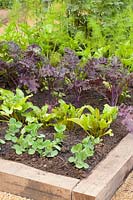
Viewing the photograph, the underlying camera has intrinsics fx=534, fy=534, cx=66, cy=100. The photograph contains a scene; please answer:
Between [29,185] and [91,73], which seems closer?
[29,185]

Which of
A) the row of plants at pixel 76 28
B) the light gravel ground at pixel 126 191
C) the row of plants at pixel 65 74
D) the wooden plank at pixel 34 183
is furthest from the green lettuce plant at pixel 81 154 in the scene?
the row of plants at pixel 76 28

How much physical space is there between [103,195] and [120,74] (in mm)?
1124

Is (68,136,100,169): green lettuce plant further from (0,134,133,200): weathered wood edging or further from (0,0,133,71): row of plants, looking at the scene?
(0,0,133,71): row of plants

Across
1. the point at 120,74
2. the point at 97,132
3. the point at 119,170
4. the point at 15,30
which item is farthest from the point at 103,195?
the point at 15,30

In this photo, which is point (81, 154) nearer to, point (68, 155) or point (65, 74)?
point (68, 155)

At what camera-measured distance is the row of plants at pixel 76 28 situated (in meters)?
4.71

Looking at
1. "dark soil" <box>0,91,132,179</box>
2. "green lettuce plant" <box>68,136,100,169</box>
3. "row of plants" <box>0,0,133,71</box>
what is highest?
"row of plants" <box>0,0,133,71</box>

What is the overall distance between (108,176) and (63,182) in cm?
28

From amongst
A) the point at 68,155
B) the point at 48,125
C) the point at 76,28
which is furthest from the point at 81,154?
the point at 76,28

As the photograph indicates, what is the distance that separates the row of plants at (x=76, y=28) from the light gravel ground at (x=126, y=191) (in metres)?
1.20

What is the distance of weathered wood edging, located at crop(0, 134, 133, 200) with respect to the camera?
3.03 m

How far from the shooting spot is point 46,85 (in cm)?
424

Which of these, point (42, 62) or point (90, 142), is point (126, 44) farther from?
point (90, 142)

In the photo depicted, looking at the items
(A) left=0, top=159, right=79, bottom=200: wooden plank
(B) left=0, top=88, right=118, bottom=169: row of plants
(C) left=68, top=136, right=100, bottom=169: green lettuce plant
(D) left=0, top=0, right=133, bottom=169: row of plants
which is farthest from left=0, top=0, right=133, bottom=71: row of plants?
(A) left=0, top=159, right=79, bottom=200: wooden plank
